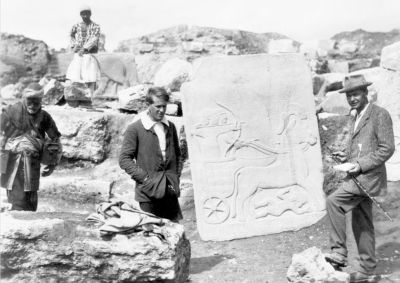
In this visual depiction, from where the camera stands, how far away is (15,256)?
3.98 m

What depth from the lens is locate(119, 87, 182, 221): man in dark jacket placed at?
4.96 metres

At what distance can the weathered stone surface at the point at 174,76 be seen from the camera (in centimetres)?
1025

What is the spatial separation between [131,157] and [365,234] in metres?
2.16

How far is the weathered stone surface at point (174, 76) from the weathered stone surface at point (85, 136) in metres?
2.23

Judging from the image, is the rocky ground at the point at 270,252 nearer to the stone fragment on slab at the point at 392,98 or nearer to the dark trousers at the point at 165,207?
the stone fragment on slab at the point at 392,98

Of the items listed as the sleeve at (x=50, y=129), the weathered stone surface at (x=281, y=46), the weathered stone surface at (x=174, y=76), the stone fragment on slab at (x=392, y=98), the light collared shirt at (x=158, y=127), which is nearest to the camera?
the light collared shirt at (x=158, y=127)

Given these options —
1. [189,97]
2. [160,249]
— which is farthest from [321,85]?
[160,249]

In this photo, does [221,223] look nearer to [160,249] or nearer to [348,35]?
[160,249]

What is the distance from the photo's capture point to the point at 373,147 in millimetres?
4793

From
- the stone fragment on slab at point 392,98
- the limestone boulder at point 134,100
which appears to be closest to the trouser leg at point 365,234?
the stone fragment on slab at point 392,98

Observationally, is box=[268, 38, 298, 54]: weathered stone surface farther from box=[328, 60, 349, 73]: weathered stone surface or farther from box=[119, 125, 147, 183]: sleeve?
box=[119, 125, 147, 183]: sleeve

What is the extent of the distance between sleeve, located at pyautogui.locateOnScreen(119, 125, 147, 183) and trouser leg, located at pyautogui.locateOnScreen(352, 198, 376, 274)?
191 centimetres

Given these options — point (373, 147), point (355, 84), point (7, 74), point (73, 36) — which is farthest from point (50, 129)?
point (7, 74)

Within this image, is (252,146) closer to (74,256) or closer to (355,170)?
(355,170)
